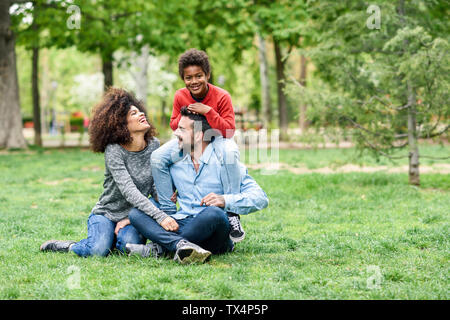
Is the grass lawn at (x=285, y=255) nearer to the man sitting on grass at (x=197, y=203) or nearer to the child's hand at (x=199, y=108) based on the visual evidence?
the man sitting on grass at (x=197, y=203)

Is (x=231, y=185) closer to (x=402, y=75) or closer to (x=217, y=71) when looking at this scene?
(x=402, y=75)

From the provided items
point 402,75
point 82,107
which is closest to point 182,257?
point 402,75

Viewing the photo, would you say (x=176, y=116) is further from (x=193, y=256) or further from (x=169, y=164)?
(x=193, y=256)

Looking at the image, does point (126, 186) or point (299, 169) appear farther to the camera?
point (299, 169)

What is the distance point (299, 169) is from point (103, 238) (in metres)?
9.14

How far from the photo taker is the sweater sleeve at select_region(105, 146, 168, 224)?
16.6 ft

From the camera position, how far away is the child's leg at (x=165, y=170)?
5.11m

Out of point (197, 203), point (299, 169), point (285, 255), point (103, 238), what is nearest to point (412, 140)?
point (299, 169)

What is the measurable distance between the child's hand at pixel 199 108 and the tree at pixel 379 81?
215 inches

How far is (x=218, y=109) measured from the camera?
16.9 feet

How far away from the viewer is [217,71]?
3672cm
